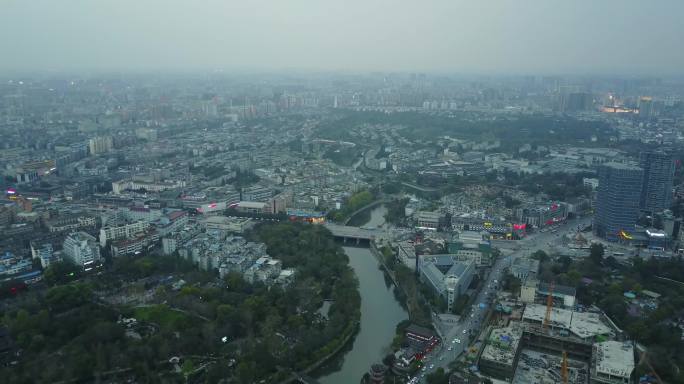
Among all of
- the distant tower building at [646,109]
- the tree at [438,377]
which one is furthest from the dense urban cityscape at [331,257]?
the distant tower building at [646,109]

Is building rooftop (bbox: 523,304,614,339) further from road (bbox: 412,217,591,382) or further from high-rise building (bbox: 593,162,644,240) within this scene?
high-rise building (bbox: 593,162,644,240)

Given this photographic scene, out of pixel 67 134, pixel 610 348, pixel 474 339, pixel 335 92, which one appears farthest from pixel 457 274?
pixel 335 92

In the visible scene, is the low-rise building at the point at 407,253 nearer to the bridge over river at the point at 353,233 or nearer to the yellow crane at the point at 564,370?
the bridge over river at the point at 353,233

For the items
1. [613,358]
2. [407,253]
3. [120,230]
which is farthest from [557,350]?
[120,230]

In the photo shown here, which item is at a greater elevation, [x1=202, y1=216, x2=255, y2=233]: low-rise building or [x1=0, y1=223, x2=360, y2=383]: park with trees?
[x1=202, y1=216, x2=255, y2=233]: low-rise building

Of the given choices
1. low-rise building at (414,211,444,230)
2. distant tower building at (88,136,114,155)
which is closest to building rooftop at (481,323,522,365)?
low-rise building at (414,211,444,230)
